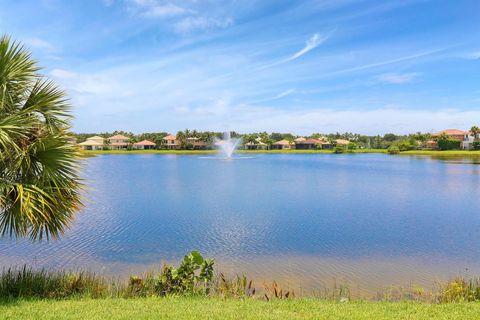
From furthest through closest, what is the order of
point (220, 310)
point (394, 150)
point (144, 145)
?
1. point (144, 145)
2. point (394, 150)
3. point (220, 310)

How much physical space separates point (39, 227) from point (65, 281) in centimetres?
174

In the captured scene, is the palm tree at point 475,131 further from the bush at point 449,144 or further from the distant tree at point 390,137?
the distant tree at point 390,137

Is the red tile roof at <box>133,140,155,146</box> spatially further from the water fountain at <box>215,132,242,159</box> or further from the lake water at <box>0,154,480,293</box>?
the lake water at <box>0,154,480,293</box>

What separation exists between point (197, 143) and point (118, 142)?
3163 cm

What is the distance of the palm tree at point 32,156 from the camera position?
6.96m

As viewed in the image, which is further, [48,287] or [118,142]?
[118,142]

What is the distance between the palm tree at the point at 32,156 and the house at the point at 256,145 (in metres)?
128

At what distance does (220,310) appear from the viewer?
6.71 metres

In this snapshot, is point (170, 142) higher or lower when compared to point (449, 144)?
higher

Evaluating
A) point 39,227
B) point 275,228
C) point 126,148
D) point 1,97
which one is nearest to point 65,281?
point 39,227

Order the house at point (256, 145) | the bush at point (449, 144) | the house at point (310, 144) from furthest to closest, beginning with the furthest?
the house at point (310, 144) < the house at point (256, 145) < the bush at point (449, 144)

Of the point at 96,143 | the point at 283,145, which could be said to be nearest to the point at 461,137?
the point at 283,145

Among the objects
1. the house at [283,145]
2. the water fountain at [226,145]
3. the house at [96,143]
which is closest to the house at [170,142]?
the water fountain at [226,145]

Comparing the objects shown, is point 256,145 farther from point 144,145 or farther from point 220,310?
point 220,310
